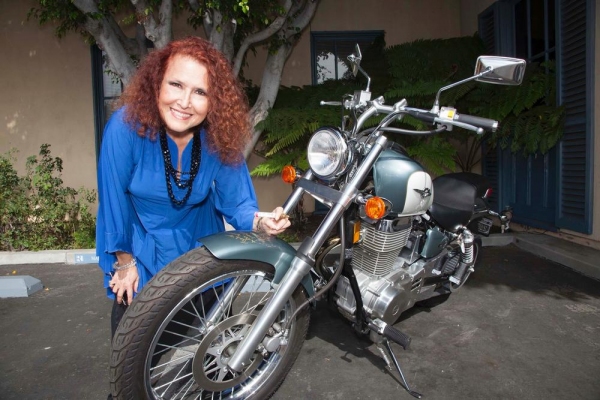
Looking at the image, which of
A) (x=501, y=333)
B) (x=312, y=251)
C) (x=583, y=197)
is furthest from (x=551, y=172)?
(x=312, y=251)

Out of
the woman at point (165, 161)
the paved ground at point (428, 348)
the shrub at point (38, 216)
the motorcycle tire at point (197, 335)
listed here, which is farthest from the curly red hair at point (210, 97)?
the shrub at point (38, 216)

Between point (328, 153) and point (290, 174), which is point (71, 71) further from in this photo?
point (328, 153)

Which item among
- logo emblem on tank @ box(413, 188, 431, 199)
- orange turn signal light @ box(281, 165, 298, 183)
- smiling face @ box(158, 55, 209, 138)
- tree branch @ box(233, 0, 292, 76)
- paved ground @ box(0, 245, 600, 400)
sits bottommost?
paved ground @ box(0, 245, 600, 400)

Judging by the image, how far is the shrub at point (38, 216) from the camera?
15.9 ft

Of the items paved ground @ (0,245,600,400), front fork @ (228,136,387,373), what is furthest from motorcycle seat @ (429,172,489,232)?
front fork @ (228,136,387,373)

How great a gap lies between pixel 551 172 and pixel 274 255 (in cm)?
427

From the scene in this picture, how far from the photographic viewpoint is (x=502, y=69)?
1794 mm

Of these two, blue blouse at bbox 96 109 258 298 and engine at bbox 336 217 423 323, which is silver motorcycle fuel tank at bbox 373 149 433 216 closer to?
engine at bbox 336 217 423 323

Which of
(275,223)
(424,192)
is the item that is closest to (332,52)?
(424,192)

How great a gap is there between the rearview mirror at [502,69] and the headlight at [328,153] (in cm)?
67

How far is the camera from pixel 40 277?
158 inches

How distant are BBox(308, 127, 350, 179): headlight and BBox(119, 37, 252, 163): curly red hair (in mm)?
362

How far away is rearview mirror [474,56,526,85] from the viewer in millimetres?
1775

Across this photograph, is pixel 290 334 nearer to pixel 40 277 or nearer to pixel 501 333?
pixel 501 333
